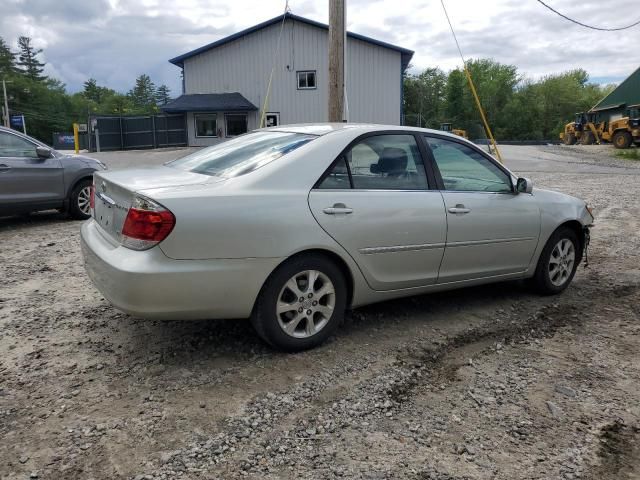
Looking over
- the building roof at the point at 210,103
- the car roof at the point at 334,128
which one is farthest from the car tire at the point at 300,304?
the building roof at the point at 210,103

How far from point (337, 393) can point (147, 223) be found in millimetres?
1490

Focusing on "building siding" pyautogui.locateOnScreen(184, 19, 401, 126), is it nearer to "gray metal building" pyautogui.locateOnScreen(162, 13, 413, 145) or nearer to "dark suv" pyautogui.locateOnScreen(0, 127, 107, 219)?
"gray metal building" pyautogui.locateOnScreen(162, 13, 413, 145)

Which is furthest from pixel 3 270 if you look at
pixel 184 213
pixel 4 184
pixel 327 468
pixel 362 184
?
pixel 327 468

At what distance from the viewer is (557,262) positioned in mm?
5227

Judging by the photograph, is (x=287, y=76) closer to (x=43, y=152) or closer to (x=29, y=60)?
(x=43, y=152)

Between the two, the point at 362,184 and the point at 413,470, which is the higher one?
the point at 362,184

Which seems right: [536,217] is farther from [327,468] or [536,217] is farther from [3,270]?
[3,270]

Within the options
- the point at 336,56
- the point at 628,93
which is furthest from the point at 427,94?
the point at 336,56

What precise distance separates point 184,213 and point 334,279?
1.12 m

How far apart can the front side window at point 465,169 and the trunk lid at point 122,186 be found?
6.06 feet

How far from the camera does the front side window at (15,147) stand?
804 centimetres

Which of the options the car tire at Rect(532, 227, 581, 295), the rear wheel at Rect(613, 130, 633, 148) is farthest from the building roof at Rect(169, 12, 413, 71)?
the car tire at Rect(532, 227, 581, 295)

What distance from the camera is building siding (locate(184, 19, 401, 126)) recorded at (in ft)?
103

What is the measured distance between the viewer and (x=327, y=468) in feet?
8.55
